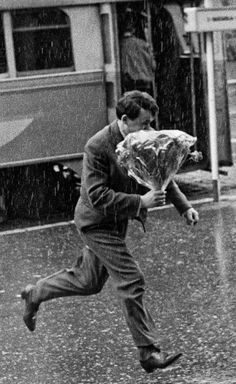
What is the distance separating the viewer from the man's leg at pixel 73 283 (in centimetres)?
618

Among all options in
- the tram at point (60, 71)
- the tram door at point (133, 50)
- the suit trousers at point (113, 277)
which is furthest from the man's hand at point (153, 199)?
the tram door at point (133, 50)

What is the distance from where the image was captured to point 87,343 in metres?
6.78

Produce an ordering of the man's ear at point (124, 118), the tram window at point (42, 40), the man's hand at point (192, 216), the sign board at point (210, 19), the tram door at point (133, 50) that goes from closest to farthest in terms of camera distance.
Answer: the man's ear at point (124, 118), the man's hand at point (192, 216), the sign board at point (210, 19), the tram window at point (42, 40), the tram door at point (133, 50)

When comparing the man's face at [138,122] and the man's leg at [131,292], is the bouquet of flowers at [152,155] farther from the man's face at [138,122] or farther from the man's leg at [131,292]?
the man's leg at [131,292]

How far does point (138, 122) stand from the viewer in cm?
577

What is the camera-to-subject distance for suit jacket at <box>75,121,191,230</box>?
18.8 ft

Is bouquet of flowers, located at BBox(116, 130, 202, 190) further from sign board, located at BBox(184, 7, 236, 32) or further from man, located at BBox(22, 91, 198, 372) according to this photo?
sign board, located at BBox(184, 7, 236, 32)

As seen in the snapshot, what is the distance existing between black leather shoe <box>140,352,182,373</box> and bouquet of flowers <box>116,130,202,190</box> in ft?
3.12

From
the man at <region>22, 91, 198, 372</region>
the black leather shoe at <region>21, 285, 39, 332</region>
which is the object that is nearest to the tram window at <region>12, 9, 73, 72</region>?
the black leather shoe at <region>21, 285, 39, 332</region>

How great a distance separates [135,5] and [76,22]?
0.87 metres

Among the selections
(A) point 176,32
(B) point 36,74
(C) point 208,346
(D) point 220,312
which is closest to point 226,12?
(A) point 176,32

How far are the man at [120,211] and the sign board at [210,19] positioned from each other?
550 centimetres

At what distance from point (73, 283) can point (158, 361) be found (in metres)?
0.86

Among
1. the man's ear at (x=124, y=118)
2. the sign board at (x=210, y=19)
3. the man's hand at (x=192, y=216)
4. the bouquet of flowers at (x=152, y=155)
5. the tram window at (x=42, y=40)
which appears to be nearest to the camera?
the bouquet of flowers at (x=152, y=155)
